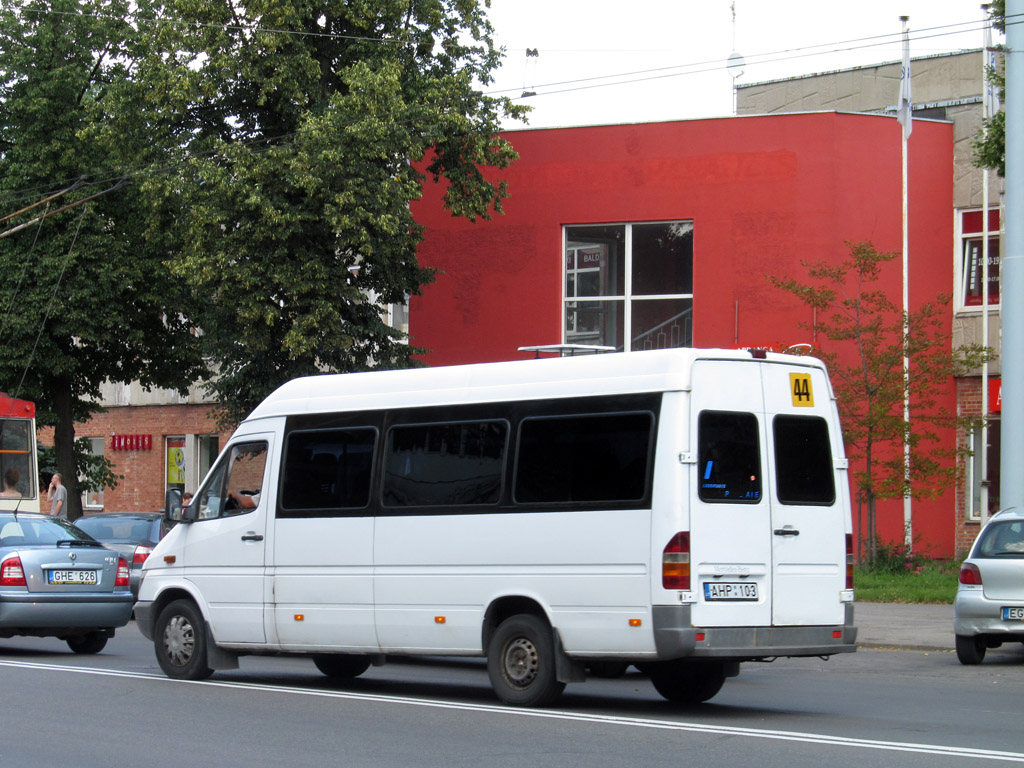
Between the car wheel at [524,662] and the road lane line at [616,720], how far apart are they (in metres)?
0.13

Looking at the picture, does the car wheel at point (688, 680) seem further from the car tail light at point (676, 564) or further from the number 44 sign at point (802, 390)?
the number 44 sign at point (802, 390)

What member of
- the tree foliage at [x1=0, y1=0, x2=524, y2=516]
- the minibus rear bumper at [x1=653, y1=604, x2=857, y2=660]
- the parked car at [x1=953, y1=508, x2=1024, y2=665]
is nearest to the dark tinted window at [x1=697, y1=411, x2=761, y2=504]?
the minibus rear bumper at [x1=653, y1=604, x2=857, y2=660]

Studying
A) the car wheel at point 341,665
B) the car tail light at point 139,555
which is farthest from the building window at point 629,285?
the car wheel at point 341,665

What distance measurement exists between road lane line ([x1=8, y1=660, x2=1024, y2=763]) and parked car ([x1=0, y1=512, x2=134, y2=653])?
48.8 inches

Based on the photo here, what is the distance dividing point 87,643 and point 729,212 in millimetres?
15623

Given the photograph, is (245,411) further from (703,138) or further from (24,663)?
(24,663)

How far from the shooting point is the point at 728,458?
10320 mm

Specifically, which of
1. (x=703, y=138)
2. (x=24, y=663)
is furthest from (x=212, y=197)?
(x=24, y=663)

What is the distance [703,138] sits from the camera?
27.7 meters

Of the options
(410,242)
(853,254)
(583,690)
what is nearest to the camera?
(583,690)

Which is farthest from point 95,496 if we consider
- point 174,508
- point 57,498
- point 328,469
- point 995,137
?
point 328,469

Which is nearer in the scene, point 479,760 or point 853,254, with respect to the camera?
point 479,760

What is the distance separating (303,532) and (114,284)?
20807 mm

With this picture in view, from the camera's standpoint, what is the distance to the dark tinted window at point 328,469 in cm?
1198
